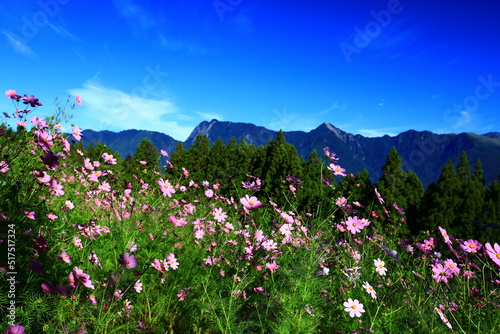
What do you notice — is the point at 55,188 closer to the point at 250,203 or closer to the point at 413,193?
the point at 250,203

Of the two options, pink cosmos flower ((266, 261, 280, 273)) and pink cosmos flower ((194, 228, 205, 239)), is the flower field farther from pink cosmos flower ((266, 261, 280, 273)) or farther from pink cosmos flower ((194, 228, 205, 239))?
pink cosmos flower ((194, 228, 205, 239))

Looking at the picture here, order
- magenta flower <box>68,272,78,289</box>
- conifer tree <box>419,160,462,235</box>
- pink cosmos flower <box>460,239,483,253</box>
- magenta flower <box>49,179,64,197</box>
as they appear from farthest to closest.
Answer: conifer tree <box>419,160,462,235</box>, pink cosmos flower <box>460,239,483,253</box>, magenta flower <box>49,179,64,197</box>, magenta flower <box>68,272,78,289</box>

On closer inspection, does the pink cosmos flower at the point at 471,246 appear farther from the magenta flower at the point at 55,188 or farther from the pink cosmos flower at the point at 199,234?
the magenta flower at the point at 55,188

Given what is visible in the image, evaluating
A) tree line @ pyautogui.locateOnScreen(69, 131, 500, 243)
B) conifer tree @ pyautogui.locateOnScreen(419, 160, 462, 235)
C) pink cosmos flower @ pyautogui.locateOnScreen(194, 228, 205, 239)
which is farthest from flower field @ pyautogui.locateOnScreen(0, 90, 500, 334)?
conifer tree @ pyautogui.locateOnScreen(419, 160, 462, 235)

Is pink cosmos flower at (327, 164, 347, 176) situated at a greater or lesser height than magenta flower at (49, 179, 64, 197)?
greater

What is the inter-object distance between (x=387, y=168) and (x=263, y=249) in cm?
1386

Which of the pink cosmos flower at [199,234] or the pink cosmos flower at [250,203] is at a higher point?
the pink cosmos flower at [250,203]

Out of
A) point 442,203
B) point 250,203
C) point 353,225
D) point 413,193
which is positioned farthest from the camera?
point 413,193

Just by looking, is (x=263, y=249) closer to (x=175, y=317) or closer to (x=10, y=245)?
(x=175, y=317)

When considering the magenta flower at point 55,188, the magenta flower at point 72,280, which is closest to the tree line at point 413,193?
the magenta flower at point 55,188

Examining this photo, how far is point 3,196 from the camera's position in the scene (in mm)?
1843

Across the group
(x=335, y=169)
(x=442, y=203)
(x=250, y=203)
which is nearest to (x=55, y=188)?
(x=250, y=203)

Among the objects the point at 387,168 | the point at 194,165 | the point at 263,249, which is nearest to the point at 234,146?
the point at 194,165

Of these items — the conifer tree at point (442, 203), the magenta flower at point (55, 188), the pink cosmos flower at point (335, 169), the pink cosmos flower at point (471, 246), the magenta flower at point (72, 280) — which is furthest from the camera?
the conifer tree at point (442, 203)
